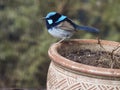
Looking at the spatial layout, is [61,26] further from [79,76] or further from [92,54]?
[79,76]

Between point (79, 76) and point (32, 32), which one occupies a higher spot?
point (79, 76)

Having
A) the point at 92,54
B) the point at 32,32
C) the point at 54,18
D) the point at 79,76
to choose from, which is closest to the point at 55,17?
the point at 54,18

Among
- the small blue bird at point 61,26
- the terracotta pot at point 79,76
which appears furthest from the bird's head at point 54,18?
the terracotta pot at point 79,76

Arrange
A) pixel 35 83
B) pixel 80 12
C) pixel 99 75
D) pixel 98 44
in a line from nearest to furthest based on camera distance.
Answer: pixel 99 75, pixel 98 44, pixel 35 83, pixel 80 12

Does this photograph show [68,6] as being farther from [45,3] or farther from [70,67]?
[70,67]

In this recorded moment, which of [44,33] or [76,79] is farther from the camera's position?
[44,33]

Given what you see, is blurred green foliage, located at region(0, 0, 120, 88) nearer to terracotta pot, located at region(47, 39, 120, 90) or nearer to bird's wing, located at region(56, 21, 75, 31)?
bird's wing, located at region(56, 21, 75, 31)

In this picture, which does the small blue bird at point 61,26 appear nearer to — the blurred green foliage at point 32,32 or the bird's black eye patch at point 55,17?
the bird's black eye patch at point 55,17

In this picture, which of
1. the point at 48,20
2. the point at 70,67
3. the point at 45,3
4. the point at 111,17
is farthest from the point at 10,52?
the point at 70,67
